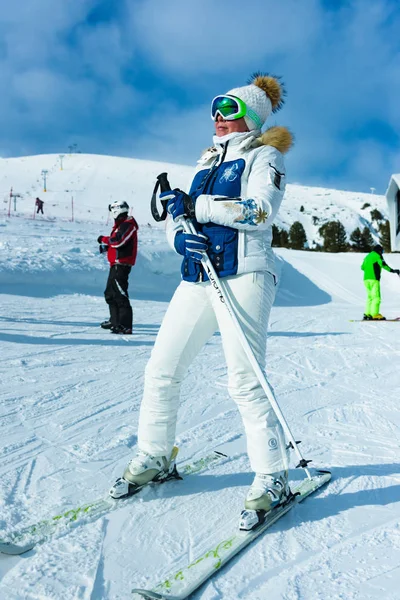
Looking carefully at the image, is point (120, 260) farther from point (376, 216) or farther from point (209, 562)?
point (376, 216)

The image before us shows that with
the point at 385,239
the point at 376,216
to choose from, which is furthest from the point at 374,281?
the point at 376,216

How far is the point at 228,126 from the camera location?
2.63 metres

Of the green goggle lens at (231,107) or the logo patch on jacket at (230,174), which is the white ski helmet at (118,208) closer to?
the green goggle lens at (231,107)

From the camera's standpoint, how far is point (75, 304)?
10875 millimetres

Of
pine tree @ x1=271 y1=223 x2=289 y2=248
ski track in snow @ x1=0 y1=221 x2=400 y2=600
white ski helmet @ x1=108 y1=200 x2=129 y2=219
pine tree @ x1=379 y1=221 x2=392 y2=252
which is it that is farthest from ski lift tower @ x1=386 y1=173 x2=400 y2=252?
ski track in snow @ x1=0 y1=221 x2=400 y2=600

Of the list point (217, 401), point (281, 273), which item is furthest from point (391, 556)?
point (281, 273)

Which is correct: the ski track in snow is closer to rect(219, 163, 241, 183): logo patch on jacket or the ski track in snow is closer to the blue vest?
the blue vest

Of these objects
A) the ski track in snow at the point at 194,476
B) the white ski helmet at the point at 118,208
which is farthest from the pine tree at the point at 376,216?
the white ski helmet at the point at 118,208

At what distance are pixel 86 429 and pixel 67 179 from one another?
8589 centimetres

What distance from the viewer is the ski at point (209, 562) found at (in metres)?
1.74

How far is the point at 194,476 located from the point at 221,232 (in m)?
1.31

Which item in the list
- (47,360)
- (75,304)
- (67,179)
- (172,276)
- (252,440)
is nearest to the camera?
(252,440)

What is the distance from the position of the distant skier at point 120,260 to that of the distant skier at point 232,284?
500 centimetres

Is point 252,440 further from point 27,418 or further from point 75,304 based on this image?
point 75,304
